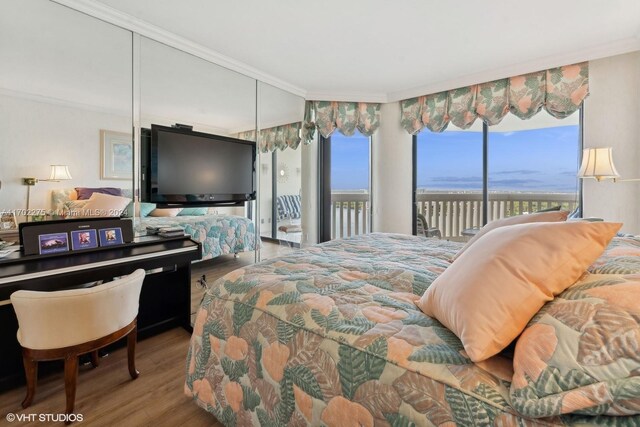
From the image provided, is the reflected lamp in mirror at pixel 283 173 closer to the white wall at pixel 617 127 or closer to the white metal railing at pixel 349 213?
the white metal railing at pixel 349 213

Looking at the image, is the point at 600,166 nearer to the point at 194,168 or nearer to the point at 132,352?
the point at 194,168

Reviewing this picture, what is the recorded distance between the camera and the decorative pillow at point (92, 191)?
210 centimetres

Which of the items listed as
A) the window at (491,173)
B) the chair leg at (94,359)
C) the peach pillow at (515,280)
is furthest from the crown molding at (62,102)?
the window at (491,173)

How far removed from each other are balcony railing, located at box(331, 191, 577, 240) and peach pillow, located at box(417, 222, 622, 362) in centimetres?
349

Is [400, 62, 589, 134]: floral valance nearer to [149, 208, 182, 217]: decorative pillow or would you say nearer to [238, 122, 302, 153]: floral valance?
[238, 122, 302, 153]: floral valance

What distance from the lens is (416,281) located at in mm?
1342

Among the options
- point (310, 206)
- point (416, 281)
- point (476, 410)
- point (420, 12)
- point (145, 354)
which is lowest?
point (145, 354)

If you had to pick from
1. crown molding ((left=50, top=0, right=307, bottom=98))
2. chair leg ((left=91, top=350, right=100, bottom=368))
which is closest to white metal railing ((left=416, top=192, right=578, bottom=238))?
crown molding ((left=50, top=0, right=307, bottom=98))

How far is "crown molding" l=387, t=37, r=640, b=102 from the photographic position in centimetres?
275

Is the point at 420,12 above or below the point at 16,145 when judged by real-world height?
above

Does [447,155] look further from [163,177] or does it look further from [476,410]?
[476,410]

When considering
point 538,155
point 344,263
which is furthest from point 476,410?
point 538,155

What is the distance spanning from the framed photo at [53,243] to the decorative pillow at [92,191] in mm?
320

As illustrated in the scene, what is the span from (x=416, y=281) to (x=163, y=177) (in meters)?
2.21
